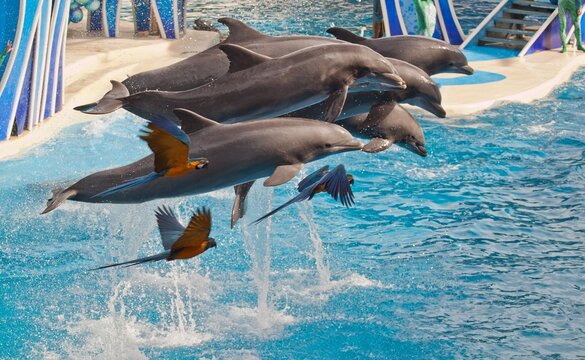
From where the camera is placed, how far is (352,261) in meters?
8.12

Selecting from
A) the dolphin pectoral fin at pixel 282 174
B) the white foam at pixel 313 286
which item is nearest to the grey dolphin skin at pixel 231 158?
the dolphin pectoral fin at pixel 282 174

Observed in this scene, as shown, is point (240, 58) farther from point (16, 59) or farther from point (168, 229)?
point (16, 59)

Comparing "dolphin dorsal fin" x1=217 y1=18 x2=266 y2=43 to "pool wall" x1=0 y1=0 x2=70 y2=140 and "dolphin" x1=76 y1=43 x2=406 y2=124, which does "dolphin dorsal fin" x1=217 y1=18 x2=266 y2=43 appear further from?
"pool wall" x1=0 y1=0 x2=70 y2=140

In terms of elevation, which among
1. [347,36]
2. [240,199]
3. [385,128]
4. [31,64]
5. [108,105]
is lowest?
[31,64]

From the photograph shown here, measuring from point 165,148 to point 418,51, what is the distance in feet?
5.65

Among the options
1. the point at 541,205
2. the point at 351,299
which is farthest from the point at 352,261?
the point at 541,205

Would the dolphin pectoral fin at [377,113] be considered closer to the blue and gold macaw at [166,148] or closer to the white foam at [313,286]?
the blue and gold macaw at [166,148]

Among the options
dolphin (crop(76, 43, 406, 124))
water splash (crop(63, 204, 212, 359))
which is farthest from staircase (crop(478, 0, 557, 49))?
dolphin (crop(76, 43, 406, 124))

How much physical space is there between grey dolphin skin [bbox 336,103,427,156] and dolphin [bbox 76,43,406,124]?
324mm

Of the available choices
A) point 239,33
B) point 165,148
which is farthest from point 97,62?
point 165,148

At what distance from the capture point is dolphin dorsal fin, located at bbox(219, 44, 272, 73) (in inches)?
161

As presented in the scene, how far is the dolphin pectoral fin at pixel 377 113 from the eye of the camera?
4.60m

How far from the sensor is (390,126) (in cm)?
460

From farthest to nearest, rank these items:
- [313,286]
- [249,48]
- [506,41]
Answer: [506,41] → [313,286] → [249,48]
